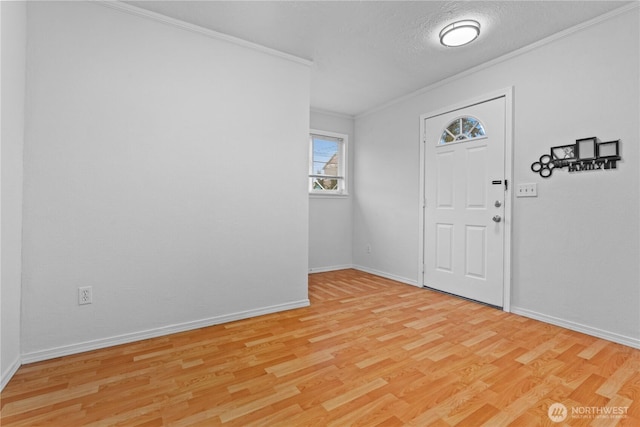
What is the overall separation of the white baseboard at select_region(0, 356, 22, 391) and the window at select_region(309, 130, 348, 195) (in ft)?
11.4

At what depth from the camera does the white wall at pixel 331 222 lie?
4680 millimetres

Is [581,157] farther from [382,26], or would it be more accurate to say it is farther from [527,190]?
[382,26]

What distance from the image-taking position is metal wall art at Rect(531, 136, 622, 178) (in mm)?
2330

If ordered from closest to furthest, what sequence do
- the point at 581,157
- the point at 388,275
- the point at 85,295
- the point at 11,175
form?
the point at 11,175 < the point at 85,295 < the point at 581,157 < the point at 388,275

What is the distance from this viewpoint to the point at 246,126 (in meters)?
2.76

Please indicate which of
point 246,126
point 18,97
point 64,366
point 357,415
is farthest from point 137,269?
point 357,415

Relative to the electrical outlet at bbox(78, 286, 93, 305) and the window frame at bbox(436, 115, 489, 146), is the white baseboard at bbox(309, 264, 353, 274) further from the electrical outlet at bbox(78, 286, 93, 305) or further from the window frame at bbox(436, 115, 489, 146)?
the electrical outlet at bbox(78, 286, 93, 305)

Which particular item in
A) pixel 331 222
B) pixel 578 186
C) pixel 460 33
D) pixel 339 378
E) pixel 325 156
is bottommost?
pixel 339 378

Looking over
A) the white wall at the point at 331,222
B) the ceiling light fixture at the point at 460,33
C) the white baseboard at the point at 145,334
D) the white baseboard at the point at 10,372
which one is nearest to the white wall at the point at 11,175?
the white baseboard at the point at 10,372

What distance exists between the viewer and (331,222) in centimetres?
485

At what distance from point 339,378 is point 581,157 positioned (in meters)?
2.53

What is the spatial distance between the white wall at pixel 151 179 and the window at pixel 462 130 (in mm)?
1676

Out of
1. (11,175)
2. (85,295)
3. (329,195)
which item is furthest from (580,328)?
(11,175)

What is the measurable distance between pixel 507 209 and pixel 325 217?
2514 mm
